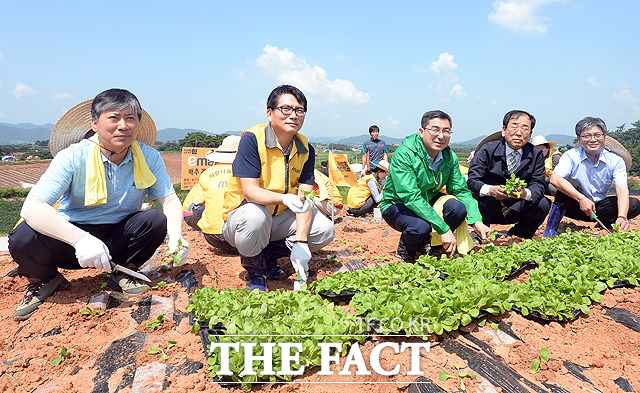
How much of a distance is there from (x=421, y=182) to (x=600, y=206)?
2873 mm

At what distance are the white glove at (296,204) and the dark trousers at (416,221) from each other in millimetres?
1167

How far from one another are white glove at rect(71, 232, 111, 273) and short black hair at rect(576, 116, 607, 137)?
511 centimetres

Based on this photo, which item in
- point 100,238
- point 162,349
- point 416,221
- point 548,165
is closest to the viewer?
point 162,349

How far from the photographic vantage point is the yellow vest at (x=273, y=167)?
289cm

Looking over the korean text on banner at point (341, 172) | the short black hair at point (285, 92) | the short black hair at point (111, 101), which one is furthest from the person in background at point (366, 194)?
the short black hair at point (111, 101)

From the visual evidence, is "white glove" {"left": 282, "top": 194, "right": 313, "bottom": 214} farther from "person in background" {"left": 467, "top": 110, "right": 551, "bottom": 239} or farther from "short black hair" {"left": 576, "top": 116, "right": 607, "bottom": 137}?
"short black hair" {"left": 576, "top": 116, "right": 607, "bottom": 137}

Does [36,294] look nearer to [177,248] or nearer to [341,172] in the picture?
[177,248]

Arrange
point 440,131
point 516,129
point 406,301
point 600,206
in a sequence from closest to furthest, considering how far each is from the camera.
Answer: point 406,301
point 440,131
point 516,129
point 600,206

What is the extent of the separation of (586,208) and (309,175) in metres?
3.47

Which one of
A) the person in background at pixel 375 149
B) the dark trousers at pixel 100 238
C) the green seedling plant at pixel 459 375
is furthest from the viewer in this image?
the person in background at pixel 375 149

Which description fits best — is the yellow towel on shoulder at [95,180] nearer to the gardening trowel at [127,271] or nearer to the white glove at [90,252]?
the white glove at [90,252]

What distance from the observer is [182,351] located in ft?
6.54

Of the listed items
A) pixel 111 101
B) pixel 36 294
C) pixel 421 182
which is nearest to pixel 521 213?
pixel 421 182

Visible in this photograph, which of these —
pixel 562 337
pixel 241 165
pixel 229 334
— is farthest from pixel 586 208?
pixel 229 334
